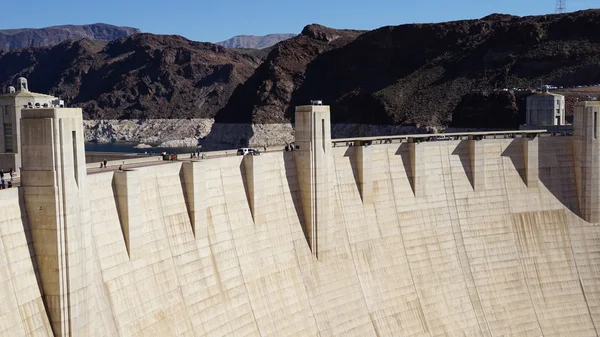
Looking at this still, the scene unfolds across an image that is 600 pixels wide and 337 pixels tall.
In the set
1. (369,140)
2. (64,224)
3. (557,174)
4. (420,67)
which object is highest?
(420,67)

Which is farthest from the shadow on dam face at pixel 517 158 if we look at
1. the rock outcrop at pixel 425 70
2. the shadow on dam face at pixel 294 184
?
the rock outcrop at pixel 425 70

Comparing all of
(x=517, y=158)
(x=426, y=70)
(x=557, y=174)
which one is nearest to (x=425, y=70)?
(x=426, y=70)

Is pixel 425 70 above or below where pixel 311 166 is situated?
above

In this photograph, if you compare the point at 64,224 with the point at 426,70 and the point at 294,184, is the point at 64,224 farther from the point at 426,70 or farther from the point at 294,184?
the point at 426,70

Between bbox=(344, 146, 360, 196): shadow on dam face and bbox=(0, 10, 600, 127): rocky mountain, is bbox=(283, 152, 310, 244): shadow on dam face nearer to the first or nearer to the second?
bbox=(344, 146, 360, 196): shadow on dam face

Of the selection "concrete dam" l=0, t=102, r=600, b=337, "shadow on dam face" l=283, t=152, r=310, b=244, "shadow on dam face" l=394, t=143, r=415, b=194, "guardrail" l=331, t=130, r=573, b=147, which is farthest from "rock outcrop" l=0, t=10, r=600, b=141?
"shadow on dam face" l=283, t=152, r=310, b=244

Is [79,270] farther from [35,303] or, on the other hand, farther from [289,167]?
[289,167]

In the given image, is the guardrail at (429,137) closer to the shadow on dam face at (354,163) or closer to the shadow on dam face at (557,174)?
the shadow on dam face at (354,163)

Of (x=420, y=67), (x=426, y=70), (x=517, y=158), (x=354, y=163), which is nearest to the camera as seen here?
(x=354, y=163)

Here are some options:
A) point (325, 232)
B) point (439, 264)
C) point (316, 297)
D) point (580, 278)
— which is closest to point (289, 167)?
point (325, 232)
